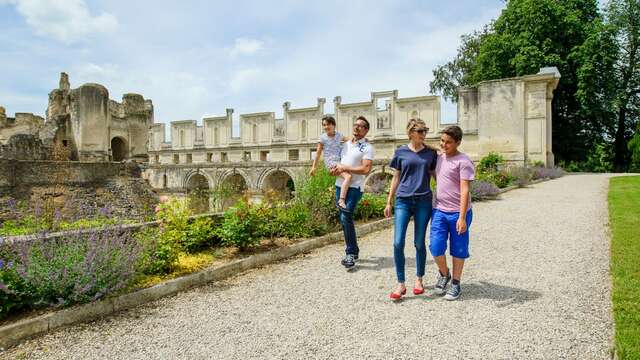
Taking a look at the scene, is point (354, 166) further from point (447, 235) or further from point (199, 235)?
point (199, 235)

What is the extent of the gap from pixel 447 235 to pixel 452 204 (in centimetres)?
31

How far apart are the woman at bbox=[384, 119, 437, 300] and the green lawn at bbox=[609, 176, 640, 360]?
161 cm

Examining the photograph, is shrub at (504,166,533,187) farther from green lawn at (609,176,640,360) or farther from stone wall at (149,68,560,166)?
green lawn at (609,176,640,360)

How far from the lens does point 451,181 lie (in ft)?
12.2

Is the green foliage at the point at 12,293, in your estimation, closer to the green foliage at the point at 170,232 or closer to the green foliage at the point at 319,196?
the green foliage at the point at 170,232

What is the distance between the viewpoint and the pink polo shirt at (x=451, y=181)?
368 cm

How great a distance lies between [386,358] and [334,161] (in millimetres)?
2759

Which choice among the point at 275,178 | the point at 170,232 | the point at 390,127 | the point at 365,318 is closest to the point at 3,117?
the point at 275,178

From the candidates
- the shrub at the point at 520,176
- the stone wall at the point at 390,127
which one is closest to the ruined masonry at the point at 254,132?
the stone wall at the point at 390,127

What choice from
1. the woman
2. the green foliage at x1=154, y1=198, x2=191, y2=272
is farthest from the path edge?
the woman

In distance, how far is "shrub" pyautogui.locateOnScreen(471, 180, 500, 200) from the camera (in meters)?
11.4

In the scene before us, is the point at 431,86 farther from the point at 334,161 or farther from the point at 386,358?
the point at 386,358

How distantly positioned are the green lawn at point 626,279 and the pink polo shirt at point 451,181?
57.1 inches

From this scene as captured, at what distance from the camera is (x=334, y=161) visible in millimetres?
5062
